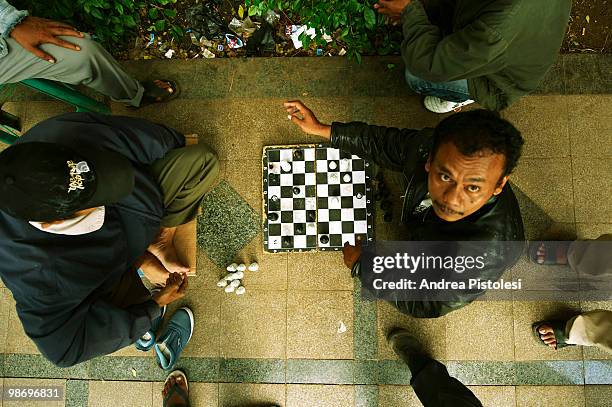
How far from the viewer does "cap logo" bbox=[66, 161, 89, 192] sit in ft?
7.20

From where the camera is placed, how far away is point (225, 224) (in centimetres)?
388

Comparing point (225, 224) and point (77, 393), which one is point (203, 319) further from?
point (77, 393)

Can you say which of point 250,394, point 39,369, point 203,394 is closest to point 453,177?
point 250,394

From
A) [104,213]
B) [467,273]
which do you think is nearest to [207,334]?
[104,213]

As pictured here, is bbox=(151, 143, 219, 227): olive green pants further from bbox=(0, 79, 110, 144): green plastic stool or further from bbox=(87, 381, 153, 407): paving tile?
bbox=(87, 381, 153, 407): paving tile

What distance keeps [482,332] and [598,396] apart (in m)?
1.10

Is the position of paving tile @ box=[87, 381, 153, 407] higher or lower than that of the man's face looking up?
lower

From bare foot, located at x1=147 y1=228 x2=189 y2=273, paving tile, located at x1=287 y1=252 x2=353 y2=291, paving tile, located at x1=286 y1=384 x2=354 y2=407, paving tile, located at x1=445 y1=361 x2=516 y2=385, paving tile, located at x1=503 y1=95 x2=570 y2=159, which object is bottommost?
paving tile, located at x1=286 y1=384 x2=354 y2=407

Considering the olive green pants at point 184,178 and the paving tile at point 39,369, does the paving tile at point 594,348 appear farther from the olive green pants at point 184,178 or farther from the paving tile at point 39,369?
the paving tile at point 39,369

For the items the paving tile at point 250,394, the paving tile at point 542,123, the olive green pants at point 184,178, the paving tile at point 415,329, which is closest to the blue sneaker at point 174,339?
the paving tile at point 250,394

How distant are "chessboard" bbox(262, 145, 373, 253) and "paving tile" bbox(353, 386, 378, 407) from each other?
1251 mm

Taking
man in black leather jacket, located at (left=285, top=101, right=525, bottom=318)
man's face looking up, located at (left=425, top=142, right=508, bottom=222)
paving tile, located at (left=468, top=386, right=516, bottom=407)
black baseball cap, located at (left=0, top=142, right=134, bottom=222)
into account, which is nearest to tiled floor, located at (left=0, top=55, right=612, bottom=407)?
paving tile, located at (left=468, top=386, right=516, bottom=407)

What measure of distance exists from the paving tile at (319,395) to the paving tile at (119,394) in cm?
130

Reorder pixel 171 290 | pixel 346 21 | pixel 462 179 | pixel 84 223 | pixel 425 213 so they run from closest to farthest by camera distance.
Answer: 1. pixel 462 179
2. pixel 84 223
3. pixel 425 213
4. pixel 171 290
5. pixel 346 21
